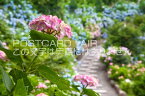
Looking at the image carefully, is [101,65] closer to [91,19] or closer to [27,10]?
[27,10]

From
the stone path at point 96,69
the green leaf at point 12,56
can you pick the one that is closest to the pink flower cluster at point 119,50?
the stone path at point 96,69

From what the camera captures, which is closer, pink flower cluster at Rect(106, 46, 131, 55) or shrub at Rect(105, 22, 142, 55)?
pink flower cluster at Rect(106, 46, 131, 55)

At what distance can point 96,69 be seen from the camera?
6824 mm

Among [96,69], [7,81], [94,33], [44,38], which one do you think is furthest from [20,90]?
[94,33]

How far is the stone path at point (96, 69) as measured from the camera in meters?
5.47

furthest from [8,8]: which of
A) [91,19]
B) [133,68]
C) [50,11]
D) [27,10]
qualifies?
[91,19]

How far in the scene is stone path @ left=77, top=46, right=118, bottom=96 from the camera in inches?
215

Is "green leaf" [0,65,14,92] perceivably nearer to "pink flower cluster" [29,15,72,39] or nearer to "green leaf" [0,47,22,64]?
"green leaf" [0,47,22,64]

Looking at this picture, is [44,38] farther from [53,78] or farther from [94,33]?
[94,33]

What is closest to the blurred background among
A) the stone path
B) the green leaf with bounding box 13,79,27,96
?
the stone path

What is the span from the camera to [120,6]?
12.8 meters

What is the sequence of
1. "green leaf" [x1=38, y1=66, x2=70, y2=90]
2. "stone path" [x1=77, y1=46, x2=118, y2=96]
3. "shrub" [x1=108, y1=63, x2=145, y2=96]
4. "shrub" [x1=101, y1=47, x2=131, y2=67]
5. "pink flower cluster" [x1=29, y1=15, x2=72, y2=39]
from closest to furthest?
"green leaf" [x1=38, y1=66, x2=70, y2=90], "pink flower cluster" [x1=29, y1=15, x2=72, y2=39], "shrub" [x1=108, y1=63, x2=145, y2=96], "stone path" [x1=77, y1=46, x2=118, y2=96], "shrub" [x1=101, y1=47, x2=131, y2=67]

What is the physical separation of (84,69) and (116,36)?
1.50 meters

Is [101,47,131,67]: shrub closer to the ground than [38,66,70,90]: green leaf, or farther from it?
closer to the ground
